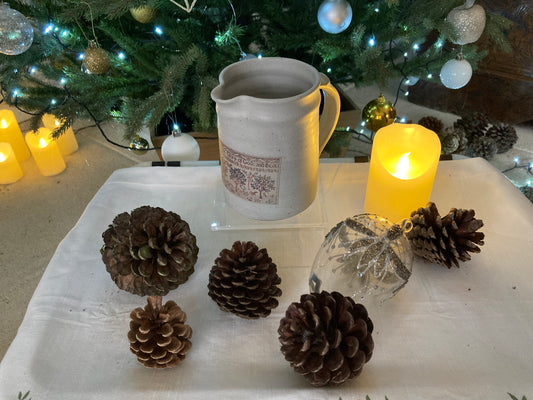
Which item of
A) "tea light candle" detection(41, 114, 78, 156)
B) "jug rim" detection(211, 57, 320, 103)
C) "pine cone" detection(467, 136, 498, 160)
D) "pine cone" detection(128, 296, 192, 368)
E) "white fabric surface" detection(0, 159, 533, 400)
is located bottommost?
"tea light candle" detection(41, 114, 78, 156)

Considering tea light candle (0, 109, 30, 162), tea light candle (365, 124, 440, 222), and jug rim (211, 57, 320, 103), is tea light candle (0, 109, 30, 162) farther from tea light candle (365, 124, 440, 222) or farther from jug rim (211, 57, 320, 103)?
tea light candle (365, 124, 440, 222)

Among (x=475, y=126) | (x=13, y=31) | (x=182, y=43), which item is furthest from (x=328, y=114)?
(x=475, y=126)


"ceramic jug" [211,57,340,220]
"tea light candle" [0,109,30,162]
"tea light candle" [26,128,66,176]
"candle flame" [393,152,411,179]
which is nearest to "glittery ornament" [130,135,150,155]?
"tea light candle" [26,128,66,176]

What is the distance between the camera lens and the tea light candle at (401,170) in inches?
19.8

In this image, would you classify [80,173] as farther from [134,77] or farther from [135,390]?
[135,390]

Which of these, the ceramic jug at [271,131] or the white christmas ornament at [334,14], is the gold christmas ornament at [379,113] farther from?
the ceramic jug at [271,131]

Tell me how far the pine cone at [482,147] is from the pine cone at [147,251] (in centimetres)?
75

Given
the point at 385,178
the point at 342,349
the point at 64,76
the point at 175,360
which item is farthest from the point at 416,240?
the point at 64,76

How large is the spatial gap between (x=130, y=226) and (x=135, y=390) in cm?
16

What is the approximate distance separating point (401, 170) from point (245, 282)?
0.80 feet

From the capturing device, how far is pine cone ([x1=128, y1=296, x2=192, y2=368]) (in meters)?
0.39

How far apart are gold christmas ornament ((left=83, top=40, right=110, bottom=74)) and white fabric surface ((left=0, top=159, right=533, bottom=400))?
0.81 ft

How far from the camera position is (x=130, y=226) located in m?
0.44

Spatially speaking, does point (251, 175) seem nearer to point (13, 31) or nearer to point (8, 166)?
point (13, 31)
